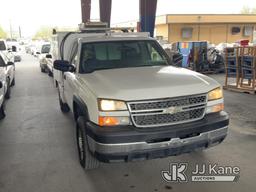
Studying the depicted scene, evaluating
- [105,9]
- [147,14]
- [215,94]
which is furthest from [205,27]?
[215,94]

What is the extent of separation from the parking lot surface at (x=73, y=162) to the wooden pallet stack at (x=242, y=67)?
2.56 m

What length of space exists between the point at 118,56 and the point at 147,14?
10940 mm

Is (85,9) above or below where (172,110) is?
above

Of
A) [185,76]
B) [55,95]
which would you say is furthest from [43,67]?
[185,76]

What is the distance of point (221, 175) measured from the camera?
13.7 ft

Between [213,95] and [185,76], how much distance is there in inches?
18.2

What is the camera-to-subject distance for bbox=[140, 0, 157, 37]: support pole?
15155mm

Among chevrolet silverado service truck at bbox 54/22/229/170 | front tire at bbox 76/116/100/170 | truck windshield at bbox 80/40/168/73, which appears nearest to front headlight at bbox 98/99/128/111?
chevrolet silverado service truck at bbox 54/22/229/170

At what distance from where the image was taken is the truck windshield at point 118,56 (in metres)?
4.77

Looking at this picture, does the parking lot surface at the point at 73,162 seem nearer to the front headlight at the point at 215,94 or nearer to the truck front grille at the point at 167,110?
the truck front grille at the point at 167,110

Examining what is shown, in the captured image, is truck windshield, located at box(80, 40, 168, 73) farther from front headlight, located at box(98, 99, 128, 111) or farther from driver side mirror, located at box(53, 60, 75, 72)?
front headlight, located at box(98, 99, 128, 111)

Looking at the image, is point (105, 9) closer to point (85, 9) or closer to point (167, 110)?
point (85, 9)

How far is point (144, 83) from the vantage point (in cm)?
379

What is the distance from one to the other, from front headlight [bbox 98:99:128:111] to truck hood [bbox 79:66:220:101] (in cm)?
5
